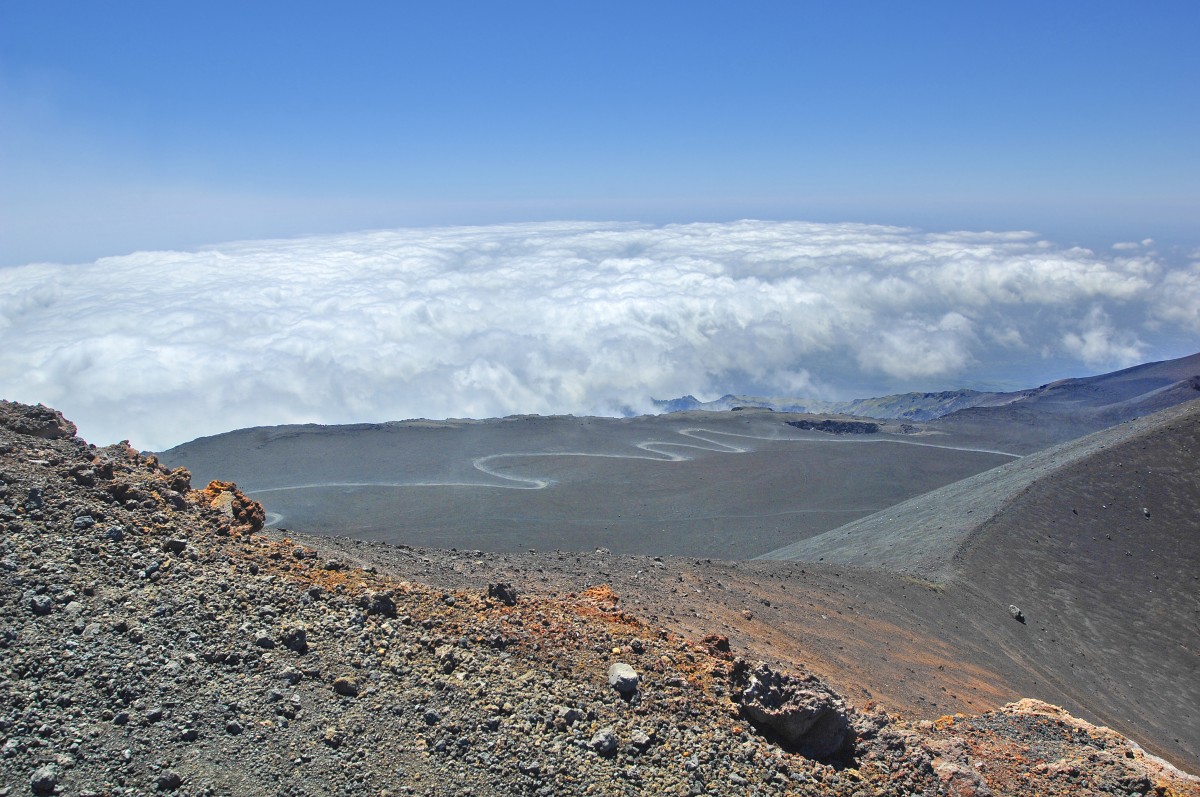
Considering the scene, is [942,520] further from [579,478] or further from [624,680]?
[624,680]

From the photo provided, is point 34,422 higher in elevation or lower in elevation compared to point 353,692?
higher

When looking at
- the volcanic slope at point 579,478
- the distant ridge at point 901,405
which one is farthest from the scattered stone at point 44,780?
the distant ridge at point 901,405

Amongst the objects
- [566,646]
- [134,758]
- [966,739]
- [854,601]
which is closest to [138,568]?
[134,758]

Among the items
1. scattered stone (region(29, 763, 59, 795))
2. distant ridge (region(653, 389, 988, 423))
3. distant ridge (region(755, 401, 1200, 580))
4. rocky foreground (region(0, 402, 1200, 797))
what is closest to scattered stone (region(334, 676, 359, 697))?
rocky foreground (region(0, 402, 1200, 797))

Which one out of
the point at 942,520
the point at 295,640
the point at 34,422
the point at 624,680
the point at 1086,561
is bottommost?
the point at 1086,561

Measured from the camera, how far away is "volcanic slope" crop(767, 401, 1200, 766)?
16.6 meters

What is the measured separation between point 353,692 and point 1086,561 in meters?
21.8

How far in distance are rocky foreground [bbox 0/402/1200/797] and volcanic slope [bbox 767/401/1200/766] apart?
920cm

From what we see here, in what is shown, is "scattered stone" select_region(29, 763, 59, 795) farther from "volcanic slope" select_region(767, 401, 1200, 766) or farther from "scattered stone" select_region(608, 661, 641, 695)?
"volcanic slope" select_region(767, 401, 1200, 766)

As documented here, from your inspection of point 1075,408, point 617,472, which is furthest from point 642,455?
point 1075,408

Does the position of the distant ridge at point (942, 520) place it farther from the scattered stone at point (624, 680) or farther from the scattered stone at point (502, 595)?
the scattered stone at point (624, 680)

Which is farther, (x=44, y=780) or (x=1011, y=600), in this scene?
(x=1011, y=600)

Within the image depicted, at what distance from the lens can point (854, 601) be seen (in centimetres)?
1659

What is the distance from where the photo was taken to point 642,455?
150 feet
